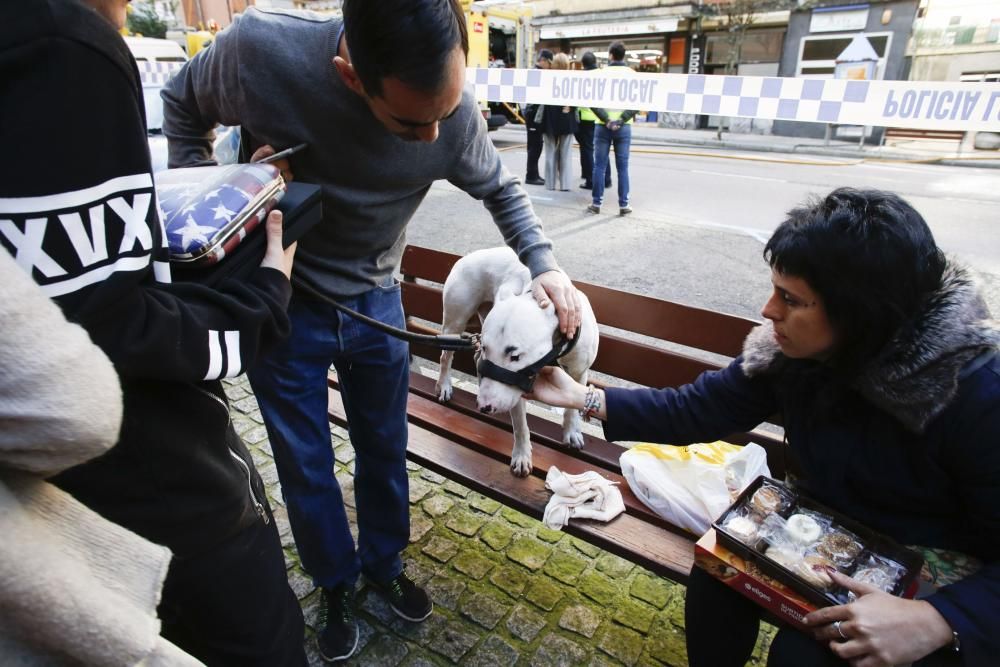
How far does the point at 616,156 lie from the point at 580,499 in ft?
24.6

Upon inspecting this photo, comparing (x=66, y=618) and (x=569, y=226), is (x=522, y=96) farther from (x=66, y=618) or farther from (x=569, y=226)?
(x=66, y=618)

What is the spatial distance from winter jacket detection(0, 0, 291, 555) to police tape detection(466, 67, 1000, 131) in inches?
113

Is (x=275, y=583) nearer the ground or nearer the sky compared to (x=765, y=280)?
nearer the sky

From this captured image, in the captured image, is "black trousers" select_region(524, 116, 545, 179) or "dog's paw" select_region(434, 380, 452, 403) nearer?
"dog's paw" select_region(434, 380, 452, 403)

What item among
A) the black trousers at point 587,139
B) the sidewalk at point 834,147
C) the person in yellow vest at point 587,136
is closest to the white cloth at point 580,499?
the person in yellow vest at point 587,136

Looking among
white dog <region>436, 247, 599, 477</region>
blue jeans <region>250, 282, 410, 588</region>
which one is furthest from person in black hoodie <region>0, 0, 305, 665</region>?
white dog <region>436, 247, 599, 477</region>

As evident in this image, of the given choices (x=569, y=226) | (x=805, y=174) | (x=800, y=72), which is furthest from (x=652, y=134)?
(x=569, y=226)

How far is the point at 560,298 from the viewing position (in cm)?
207

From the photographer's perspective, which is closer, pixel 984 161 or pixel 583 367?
pixel 583 367

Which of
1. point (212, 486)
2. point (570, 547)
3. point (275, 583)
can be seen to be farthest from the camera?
point (570, 547)

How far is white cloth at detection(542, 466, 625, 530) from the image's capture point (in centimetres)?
221

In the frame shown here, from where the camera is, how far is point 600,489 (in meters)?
2.30

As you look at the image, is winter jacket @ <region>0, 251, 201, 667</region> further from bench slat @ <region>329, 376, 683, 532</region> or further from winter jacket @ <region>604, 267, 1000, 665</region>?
bench slat @ <region>329, 376, 683, 532</region>

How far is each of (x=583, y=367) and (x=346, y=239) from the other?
1.11 meters
